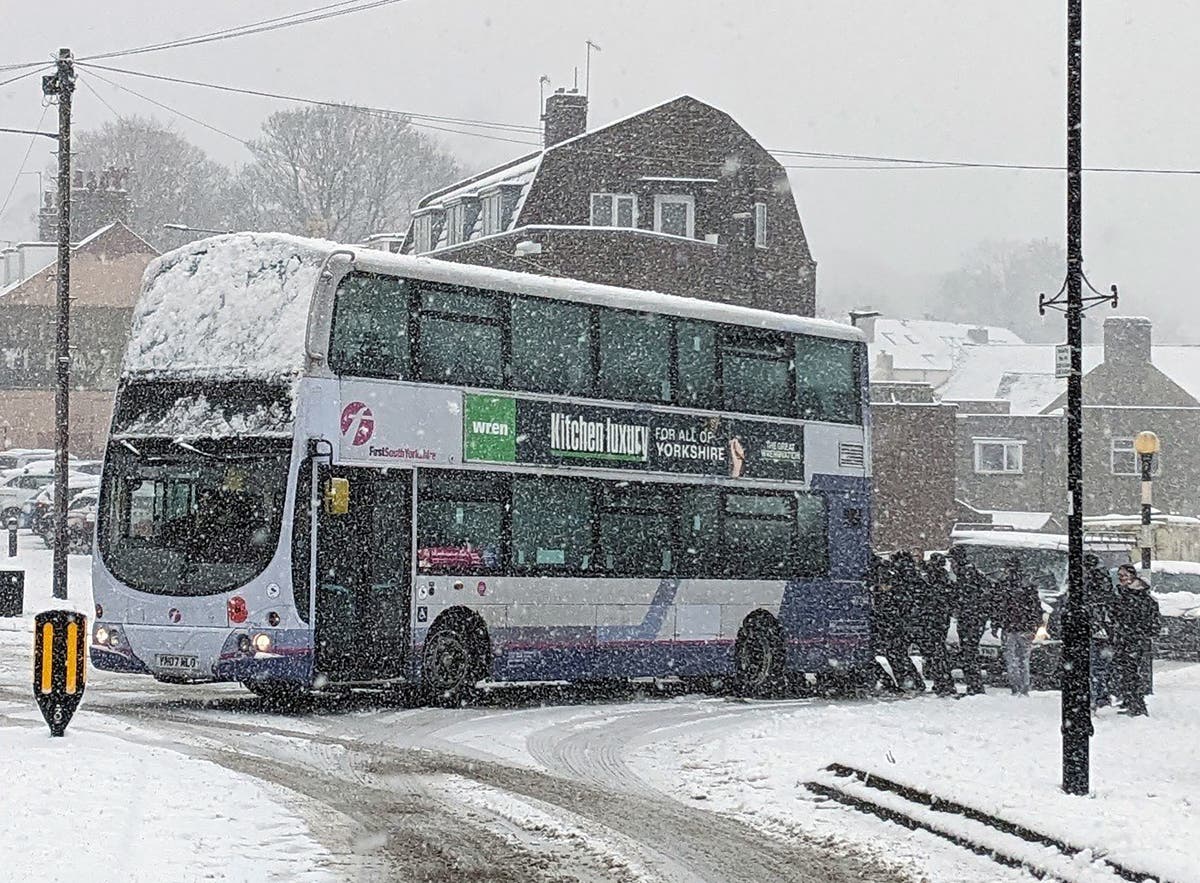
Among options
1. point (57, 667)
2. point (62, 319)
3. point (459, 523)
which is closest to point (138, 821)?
point (57, 667)

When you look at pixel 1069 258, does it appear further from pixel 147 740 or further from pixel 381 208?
pixel 381 208

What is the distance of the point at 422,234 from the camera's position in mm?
58750

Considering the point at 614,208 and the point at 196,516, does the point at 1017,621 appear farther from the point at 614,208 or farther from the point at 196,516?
the point at 614,208

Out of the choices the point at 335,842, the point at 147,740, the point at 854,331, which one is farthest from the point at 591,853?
the point at 854,331

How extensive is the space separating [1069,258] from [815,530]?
34.5ft

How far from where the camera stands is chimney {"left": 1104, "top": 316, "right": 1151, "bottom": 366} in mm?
74656

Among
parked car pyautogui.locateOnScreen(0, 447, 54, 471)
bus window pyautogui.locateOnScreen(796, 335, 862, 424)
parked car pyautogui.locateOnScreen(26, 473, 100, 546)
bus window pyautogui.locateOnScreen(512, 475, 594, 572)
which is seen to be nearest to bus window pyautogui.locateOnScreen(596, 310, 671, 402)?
bus window pyautogui.locateOnScreen(512, 475, 594, 572)

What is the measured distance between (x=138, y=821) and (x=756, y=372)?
13.0 metres

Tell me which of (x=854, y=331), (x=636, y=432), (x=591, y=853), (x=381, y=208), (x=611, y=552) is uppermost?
(x=381, y=208)

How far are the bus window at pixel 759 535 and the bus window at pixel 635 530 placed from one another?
108cm

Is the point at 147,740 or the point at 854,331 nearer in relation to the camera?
the point at 147,740

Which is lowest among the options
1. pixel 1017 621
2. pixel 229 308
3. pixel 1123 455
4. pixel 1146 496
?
pixel 1017 621

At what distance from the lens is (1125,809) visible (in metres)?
12.0

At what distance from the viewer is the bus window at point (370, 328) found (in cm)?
1819
